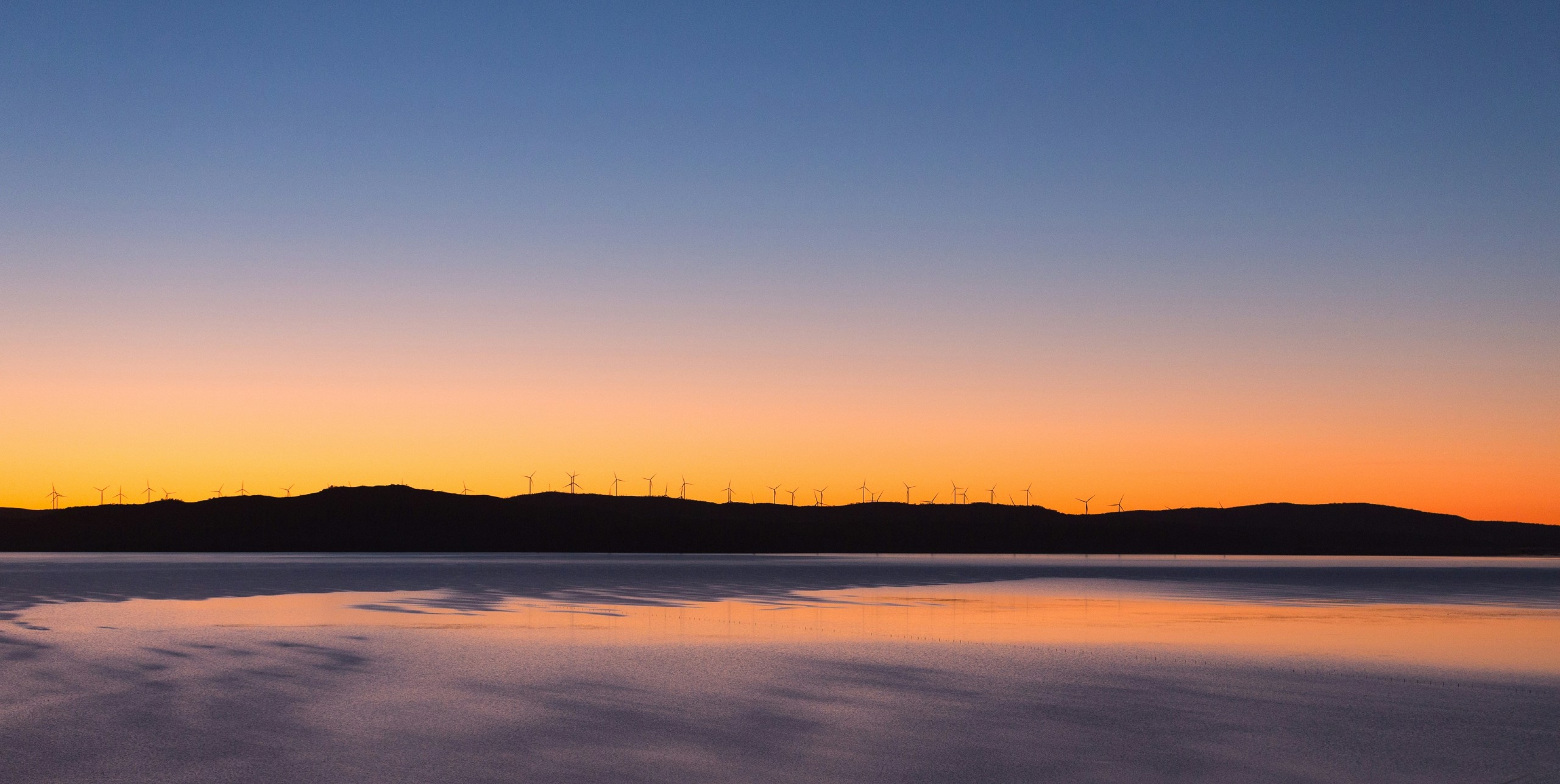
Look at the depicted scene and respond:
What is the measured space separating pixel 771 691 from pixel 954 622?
1367 cm

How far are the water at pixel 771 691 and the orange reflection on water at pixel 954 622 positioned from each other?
19 centimetres

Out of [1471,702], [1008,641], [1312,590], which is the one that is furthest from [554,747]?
[1312,590]

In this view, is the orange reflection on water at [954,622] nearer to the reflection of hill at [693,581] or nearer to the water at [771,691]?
the water at [771,691]

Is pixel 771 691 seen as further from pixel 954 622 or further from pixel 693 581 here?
pixel 693 581

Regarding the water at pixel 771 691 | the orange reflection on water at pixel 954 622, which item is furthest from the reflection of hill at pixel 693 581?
the water at pixel 771 691

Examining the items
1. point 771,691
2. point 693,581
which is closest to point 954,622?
point 771,691

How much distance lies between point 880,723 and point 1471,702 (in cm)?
816

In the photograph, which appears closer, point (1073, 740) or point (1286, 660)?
point (1073, 740)

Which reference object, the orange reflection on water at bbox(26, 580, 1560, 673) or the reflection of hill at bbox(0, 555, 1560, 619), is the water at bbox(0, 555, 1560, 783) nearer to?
the orange reflection on water at bbox(26, 580, 1560, 673)

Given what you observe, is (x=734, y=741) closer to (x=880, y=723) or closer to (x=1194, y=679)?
(x=880, y=723)

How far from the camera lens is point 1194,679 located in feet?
62.4

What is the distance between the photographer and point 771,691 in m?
17.4

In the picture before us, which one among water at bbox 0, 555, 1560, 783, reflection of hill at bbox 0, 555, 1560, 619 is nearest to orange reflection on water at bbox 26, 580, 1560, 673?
water at bbox 0, 555, 1560, 783

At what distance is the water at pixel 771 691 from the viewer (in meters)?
12.2
